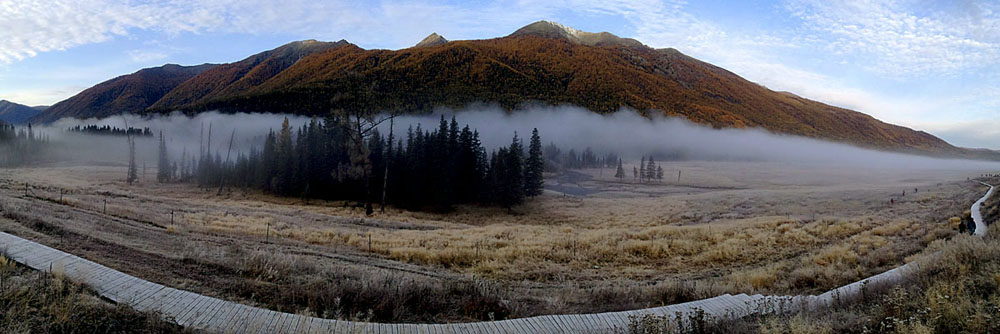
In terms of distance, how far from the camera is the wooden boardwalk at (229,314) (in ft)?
15.9

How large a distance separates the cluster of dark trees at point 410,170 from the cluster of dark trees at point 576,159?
165 ft

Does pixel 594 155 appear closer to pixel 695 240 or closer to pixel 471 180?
pixel 471 180

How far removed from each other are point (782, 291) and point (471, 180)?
42.9m

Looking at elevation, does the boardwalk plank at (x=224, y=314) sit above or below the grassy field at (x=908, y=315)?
below

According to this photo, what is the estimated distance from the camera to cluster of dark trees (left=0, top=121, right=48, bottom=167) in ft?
339

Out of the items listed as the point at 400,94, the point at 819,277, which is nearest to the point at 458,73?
the point at 400,94

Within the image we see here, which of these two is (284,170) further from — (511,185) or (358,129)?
(358,129)

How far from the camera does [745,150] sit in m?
157

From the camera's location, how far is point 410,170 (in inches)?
1944

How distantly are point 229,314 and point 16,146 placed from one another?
15656 cm

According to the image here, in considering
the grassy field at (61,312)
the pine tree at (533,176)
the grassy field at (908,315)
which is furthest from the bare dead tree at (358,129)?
the grassy field at (908,315)

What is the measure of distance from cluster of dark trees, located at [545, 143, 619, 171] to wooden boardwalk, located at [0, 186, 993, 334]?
9742cm

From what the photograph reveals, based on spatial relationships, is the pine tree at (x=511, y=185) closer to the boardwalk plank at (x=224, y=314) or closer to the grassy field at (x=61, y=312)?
the boardwalk plank at (x=224, y=314)

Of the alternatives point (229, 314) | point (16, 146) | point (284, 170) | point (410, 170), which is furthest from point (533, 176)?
point (16, 146)
